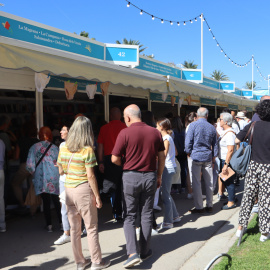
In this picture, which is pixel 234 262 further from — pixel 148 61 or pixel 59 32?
pixel 148 61

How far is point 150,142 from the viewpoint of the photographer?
3.88 metres

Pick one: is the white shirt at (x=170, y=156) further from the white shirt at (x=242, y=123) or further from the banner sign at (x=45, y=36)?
the white shirt at (x=242, y=123)

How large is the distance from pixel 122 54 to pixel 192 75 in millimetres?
6539

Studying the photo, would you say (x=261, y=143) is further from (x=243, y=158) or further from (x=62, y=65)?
(x=62, y=65)

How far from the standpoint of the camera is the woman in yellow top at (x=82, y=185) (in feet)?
12.0

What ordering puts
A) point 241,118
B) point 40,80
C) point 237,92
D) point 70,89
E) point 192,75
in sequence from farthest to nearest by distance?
point 237,92 → point 192,75 → point 241,118 → point 70,89 → point 40,80

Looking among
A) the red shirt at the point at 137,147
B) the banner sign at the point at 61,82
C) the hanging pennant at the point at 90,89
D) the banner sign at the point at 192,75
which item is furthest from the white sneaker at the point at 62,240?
the banner sign at the point at 192,75

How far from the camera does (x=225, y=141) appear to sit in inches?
259

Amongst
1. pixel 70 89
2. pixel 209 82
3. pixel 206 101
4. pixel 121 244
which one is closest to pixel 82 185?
pixel 121 244

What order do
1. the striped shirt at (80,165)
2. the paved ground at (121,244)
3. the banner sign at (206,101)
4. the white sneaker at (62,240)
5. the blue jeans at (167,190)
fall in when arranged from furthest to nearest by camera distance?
the banner sign at (206,101) → the blue jeans at (167,190) → the white sneaker at (62,240) → the paved ground at (121,244) → the striped shirt at (80,165)

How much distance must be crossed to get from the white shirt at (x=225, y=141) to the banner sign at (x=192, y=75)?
341 inches

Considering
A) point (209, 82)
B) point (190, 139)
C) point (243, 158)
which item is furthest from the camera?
point (209, 82)

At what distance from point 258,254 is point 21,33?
18.0ft

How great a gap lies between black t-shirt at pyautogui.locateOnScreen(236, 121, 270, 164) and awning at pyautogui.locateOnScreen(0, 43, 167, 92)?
2675 millimetres
